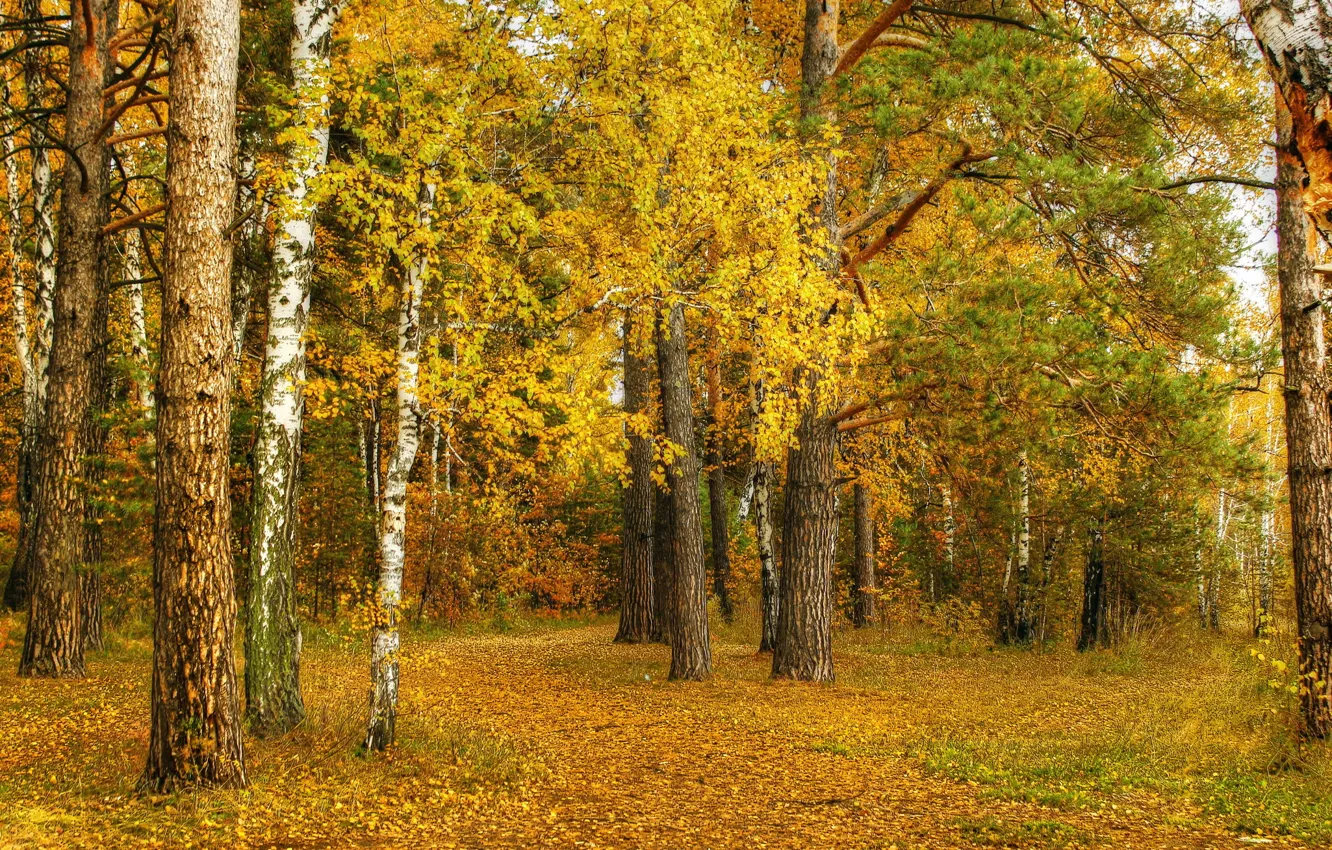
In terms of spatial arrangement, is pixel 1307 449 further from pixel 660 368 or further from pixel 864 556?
pixel 864 556

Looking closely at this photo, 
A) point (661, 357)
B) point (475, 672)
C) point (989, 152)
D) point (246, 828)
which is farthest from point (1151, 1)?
point (475, 672)

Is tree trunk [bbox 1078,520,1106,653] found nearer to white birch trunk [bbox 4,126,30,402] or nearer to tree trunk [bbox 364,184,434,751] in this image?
tree trunk [bbox 364,184,434,751]

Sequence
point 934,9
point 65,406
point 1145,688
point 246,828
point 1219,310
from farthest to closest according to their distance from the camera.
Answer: point 1145,688 → point 934,9 → point 65,406 → point 1219,310 → point 246,828

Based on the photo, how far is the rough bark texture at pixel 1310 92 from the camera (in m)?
2.19

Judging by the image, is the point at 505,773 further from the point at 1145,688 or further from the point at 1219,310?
the point at 1145,688

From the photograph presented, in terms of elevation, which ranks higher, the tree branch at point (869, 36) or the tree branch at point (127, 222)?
the tree branch at point (869, 36)

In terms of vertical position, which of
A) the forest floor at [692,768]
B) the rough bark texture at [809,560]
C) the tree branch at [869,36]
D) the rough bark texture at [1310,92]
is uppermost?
the tree branch at [869,36]

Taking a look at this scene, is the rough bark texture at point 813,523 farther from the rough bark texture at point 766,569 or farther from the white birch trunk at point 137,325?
the white birch trunk at point 137,325

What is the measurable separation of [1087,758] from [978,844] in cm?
252

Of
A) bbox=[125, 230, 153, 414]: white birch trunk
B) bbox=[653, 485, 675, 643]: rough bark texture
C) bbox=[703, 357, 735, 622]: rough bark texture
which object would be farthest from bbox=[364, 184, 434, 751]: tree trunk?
bbox=[703, 357, 735, 622]: rough bark texture

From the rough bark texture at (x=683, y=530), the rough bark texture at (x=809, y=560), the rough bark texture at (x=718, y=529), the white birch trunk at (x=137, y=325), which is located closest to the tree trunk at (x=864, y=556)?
the rough bark texture at (x=718, y=529)

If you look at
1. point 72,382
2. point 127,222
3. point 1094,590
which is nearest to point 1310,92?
point 127,222

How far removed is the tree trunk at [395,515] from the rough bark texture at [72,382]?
4.46m

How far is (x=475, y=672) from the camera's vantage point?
37.2 ft
